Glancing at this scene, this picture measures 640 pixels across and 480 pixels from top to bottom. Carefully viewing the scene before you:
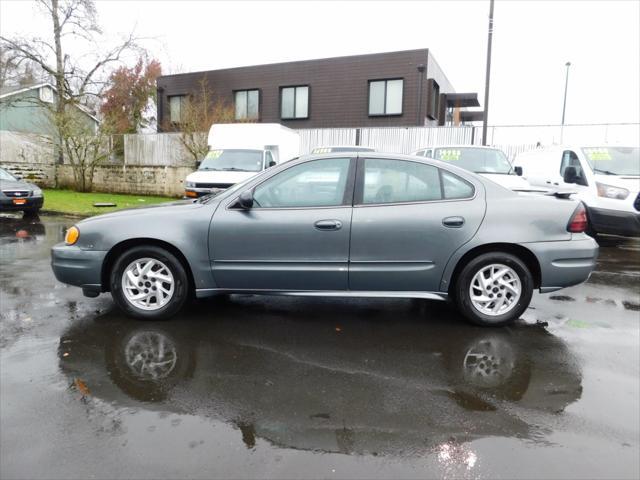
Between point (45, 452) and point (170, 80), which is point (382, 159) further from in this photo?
point (170, 80)

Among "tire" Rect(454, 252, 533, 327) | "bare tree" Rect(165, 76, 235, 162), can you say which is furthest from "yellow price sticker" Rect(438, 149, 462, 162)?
"bare tree" Rect(165, 76, 235, 162)

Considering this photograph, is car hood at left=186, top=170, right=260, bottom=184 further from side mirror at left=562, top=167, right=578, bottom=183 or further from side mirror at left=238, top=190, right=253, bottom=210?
side mirror at left=238, top=190, right=253, bottom=210

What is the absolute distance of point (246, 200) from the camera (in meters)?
4.54

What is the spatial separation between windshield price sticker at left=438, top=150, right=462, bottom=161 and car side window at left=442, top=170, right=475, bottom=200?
6.06 metres

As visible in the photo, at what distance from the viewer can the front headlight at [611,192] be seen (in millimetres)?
8977

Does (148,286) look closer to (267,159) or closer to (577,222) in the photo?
(577,222)

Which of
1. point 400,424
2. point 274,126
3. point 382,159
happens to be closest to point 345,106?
point 274,126

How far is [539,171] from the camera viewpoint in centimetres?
1139

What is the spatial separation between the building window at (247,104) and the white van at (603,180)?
19.3m

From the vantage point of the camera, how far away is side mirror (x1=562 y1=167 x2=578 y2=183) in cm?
973

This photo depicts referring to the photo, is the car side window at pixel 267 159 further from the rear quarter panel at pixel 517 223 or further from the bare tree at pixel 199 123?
the rear quarter panel at pixel 517 223

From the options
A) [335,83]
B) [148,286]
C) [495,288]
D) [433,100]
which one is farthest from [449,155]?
[335,83]

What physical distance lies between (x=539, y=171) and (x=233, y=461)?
10.7m

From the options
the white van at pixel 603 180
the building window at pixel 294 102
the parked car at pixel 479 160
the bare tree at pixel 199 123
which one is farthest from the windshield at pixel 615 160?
the building window at pixel 294 102
